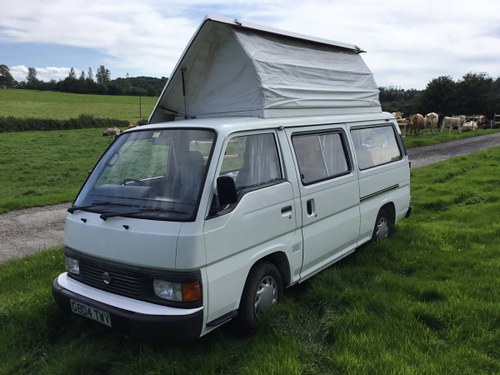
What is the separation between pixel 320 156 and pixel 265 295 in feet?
5.73

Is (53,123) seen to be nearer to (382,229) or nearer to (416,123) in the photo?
(416,123)

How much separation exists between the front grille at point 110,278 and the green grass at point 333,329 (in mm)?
493

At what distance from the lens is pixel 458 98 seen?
5609cm

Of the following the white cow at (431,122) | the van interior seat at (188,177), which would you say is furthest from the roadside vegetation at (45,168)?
the van interior seat at (188,177)

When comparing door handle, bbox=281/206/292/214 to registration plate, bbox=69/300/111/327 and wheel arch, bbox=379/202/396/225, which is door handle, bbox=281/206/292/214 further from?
wheel arch, bbox=379/202/396/225

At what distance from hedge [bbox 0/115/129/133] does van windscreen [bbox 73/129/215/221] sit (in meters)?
37.1

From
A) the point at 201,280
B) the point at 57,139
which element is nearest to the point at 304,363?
the point at 201,280

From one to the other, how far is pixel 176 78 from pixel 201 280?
2890 mm

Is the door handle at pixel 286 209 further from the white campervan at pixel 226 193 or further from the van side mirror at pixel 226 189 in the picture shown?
the van side mirror at pixel 226 189

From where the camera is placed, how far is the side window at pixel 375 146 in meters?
5.75

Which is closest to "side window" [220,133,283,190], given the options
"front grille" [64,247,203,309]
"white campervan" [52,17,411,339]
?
"white campervan" [52,17,411,339]

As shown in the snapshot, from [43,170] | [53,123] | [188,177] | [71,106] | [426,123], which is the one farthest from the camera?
[71,106]

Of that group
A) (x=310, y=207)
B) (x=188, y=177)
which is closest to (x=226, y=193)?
(x=188, y=177)

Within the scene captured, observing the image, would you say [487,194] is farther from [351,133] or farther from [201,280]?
[201,280]
